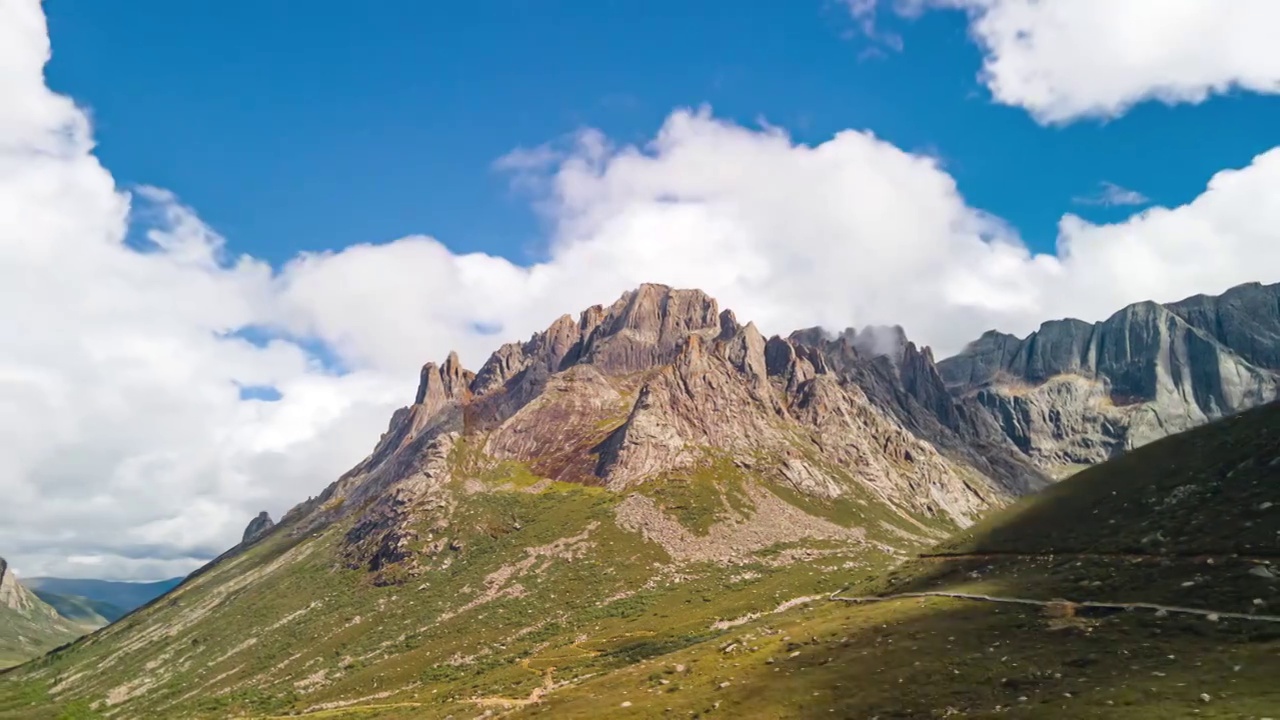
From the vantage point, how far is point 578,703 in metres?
113

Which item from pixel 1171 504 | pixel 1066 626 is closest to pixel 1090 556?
pixel 1171 504

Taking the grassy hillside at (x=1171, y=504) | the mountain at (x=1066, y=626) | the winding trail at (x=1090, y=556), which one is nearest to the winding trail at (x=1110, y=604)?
the mountain at (x=1066, y=626)

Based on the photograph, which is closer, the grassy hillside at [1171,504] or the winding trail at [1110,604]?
the winding trail at [1110,604]

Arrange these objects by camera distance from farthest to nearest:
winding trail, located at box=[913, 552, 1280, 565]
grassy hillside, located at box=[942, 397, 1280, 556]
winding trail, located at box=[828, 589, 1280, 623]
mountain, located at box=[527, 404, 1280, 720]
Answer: grassy hillside, located at box=[942, 397, 1280, 556], winding trail, located at box=[913, 552, 1280, 565], winding trail, located at box=[828, 589, 1280, 623], mountain, located at box=[527, 404, 1280, 720]

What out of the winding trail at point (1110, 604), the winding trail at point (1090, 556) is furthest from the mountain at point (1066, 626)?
the winding trail at point (1090, 556)

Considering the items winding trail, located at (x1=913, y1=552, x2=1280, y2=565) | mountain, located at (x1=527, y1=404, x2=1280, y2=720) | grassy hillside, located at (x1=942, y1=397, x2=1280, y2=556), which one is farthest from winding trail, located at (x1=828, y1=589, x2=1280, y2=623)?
grassy hillside, located at (x1=942, y1=397, x2=1280, y2=556)

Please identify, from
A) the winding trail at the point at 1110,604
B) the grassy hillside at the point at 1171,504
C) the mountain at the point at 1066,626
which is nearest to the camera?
the mountain at the point at 1066,626

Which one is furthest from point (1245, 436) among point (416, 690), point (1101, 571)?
point (416, 690)

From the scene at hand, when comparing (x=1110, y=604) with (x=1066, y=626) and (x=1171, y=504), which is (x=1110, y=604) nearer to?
(x=1066, y=626)

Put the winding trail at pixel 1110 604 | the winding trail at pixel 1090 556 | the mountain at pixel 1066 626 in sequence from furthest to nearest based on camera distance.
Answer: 1. the winding trail at pixel 1090 556
2. the winding trail at pixel 1110 604
3. the mountain at pixel 1066 626

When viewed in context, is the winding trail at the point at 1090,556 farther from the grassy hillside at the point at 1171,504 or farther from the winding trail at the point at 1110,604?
the winding trail at the point at 1110,604

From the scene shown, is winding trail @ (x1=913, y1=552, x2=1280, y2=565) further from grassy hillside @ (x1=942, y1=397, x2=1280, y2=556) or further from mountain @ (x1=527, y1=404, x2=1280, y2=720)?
grassy hillside @ (x1=942, y1=397, x2=1280, y2=556)

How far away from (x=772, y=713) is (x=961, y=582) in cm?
5218

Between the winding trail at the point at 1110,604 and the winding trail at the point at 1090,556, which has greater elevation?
the winding trail at the point at 1090,556
